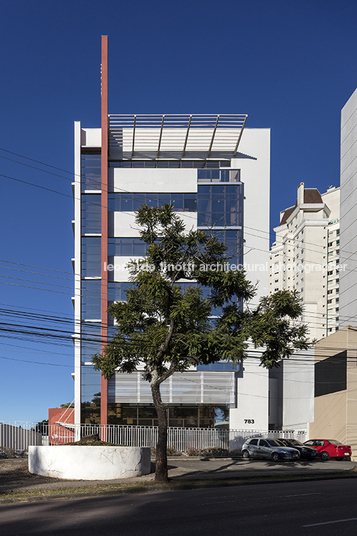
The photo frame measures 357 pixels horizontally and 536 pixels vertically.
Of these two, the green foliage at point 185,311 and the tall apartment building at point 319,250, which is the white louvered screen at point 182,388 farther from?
the tall apartment building at point 319,250

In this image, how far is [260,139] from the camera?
47188 mm

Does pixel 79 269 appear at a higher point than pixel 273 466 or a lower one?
higher

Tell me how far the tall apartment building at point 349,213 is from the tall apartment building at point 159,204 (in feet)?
34.6

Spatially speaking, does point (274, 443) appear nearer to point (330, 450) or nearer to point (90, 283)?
point (330, 450)

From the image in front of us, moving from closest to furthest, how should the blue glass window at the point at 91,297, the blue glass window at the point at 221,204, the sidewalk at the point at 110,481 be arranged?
the sidewalk at the point at 110,481 → the blue glass window at the point at 91,297 → the blue glass window at the point at 221,204

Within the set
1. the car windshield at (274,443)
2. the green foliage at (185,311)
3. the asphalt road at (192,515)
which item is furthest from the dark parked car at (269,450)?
the asphalt road at (192,515)

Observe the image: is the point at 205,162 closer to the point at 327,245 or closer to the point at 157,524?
the point at 157,524

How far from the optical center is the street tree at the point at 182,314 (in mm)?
18812

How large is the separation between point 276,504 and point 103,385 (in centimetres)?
3028

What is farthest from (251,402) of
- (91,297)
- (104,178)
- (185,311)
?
(185,311)

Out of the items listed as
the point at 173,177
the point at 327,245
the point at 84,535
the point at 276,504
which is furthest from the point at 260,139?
the point at 327,245

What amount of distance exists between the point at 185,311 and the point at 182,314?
20 centimetres

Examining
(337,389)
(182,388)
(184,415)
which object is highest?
(337,389)

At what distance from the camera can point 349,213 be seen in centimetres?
5278
